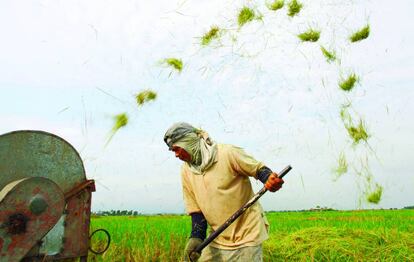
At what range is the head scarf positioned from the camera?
3.17 metres

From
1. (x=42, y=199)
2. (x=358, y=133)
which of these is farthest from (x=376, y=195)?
(x=42, y=199)

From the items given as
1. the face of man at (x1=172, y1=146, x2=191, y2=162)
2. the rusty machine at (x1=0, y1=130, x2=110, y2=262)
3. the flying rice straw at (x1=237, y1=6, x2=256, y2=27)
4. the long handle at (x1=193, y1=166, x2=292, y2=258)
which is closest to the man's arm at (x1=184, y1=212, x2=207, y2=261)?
the long handle at (x1=193, y1=166, x2=292, y2=258)

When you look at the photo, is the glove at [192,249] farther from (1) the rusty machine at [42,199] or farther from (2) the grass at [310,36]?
(2) the grass at [310,36]

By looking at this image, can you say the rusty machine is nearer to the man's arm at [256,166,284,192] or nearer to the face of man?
the face of man

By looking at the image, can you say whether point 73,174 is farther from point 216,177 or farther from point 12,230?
point 216,177

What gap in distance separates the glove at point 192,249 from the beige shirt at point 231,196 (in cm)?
12

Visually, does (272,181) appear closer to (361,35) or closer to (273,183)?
(273,183)

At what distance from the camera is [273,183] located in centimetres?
294

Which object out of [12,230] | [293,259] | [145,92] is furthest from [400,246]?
[12,230]

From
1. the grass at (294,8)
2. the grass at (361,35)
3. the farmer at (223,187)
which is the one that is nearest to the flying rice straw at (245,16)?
the grass at (294,8)

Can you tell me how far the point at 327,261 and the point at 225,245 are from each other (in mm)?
1918

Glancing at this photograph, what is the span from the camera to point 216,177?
3207mm

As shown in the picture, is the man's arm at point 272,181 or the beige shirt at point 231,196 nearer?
the man's arm at point 272,181

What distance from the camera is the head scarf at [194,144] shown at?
3.17m
